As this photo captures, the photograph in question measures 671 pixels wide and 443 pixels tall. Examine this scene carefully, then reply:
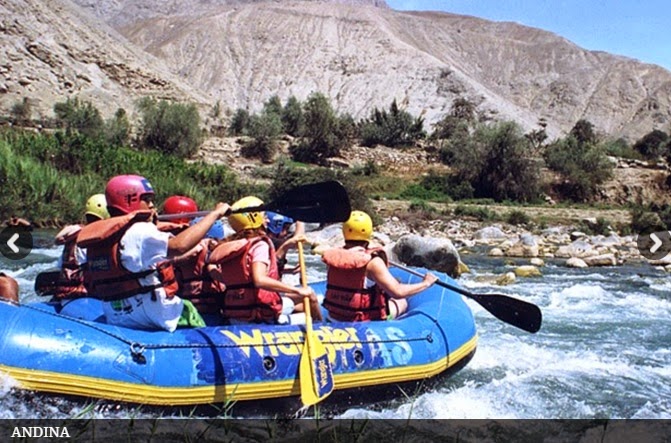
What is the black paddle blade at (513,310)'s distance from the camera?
18.3 feet

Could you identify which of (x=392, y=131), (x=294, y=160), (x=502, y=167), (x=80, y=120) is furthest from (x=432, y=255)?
(x=392, y=131)

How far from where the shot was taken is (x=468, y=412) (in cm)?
482

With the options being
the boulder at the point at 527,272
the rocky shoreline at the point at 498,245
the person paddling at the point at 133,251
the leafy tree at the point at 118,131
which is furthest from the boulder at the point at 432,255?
the leafy tree at the point at 118,131


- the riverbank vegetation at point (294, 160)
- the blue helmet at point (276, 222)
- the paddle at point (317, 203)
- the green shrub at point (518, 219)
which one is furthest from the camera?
the green shrub at point (518, 219)

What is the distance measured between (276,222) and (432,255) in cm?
626

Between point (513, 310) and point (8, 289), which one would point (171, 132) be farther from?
point (513, 310)

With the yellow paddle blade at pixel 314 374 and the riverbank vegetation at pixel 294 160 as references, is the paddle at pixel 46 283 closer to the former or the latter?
the yellow paddle blade at pixel 314 374

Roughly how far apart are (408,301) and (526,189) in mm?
22423

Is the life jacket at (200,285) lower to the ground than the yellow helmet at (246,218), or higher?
lower

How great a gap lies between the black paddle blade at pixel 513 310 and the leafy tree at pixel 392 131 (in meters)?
33.4

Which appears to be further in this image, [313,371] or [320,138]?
[320,138]

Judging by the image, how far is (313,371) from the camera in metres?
4.27

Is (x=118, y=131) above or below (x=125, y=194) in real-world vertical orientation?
below

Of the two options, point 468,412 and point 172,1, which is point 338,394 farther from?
point 172,1
